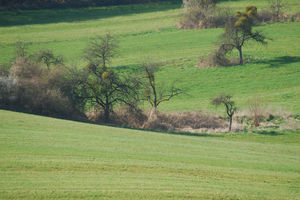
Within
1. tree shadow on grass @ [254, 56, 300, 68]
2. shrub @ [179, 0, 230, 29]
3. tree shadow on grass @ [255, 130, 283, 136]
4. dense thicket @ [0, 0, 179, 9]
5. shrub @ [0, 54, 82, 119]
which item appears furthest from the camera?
dense thicket @ [0, 0, 179, 9]

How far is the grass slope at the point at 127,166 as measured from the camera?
15820 millimetres

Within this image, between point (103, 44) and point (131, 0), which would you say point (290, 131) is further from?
point (131, 0)

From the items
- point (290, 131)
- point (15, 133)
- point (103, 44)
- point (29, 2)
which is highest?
point (29, 2)

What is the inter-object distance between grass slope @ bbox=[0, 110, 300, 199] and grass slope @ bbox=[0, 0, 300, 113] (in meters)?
16.6

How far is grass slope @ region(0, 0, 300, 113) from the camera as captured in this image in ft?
148

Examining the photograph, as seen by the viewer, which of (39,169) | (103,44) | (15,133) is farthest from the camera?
(103,44)

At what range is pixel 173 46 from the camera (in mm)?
62719

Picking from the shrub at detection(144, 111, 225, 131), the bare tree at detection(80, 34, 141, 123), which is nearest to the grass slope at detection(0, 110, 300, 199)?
the shrub at detection(144, 111, 225, 131)

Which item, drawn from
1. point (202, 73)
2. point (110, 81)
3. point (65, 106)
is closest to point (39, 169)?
point (65, 106)

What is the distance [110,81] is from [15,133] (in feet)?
51.8

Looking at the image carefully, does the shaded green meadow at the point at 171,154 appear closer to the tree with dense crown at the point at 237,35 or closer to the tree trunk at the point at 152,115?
the tree with dense crown at the point at 237,35

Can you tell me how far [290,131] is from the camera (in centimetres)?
3350

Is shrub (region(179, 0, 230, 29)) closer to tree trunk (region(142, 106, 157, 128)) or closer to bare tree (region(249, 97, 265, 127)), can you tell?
bare tree (region(249, 97, 265, 127))

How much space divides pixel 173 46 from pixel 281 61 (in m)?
17.5
